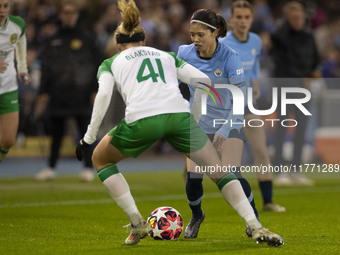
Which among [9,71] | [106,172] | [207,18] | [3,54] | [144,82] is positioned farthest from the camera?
[9,71]

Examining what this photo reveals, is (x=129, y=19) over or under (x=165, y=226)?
over

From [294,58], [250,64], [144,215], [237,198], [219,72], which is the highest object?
[219,72]

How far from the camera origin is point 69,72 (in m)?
13.9

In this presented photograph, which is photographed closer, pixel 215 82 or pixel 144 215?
pixel 215 82

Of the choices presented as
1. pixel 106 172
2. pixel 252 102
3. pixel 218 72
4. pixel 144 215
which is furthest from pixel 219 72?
pixel 144 215

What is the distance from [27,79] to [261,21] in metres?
12.8

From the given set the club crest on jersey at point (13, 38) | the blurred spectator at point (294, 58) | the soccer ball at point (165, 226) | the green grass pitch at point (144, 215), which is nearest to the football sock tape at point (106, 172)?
the green grass pitch at point (144, 215)

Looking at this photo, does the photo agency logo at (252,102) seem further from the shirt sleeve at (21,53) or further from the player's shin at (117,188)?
the shirt sleeve at (21,53)

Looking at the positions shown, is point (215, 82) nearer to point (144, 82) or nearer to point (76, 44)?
point (144, 82)

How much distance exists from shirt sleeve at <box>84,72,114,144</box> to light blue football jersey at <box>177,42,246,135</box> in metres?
1.19

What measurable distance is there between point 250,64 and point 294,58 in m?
3.99

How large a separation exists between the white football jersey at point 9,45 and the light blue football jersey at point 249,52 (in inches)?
104

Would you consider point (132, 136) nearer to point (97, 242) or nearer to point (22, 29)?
point (97, 242)

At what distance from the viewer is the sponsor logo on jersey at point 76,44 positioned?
45.0 feet
